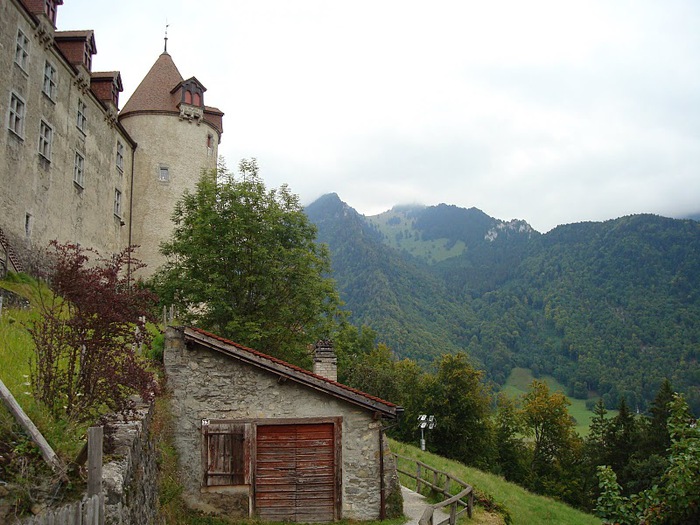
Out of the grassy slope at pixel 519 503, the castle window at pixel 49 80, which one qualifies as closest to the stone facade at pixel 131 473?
the grassy slope at pixel 519 503

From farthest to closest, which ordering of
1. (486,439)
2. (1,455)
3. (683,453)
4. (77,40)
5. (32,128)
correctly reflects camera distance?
(486,439) → (77,40) → (32,128) → (683,453) → (1,455)

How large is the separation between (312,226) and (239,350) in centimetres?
1435

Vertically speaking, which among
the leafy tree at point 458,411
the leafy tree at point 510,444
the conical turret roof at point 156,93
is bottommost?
the leafy tree at point 510,444

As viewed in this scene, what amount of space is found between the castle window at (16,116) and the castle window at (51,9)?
504 centimetres

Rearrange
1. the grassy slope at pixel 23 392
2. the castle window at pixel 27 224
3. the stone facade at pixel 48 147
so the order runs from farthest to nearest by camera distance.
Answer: the castle window at pixel 27 224 < the stone facade at pixel 48 147 < the grassy slope at pixel 23 392

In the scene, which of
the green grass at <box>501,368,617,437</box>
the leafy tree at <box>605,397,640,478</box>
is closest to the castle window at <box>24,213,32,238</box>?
the leafy tree at <box>605,397,640,478</box>

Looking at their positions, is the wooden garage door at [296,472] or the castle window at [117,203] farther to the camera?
the castle window at [117,203]

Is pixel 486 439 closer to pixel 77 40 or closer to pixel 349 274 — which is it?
pixel 77 40

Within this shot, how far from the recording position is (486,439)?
45.2 metres

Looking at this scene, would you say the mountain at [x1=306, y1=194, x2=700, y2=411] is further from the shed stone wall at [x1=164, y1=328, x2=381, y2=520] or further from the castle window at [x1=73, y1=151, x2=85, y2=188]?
the shed stone wall at [x1=164, y1=328, x2=381, y2=520]

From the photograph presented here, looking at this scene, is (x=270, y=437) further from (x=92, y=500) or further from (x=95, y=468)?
(x=92, y=500)

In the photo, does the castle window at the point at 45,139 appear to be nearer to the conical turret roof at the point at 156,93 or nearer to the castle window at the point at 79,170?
the castle window at the point at 79,170


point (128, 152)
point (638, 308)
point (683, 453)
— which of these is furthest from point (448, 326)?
point (683, 453)

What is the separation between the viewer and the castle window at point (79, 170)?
99.9 ft
